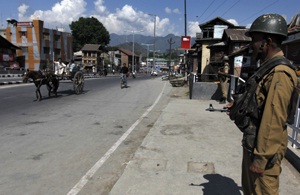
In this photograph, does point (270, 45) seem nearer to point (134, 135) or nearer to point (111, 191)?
point (111, 191)

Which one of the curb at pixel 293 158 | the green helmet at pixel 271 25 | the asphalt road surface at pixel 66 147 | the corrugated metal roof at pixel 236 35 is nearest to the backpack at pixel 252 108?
the green helmet at pixel 271 25

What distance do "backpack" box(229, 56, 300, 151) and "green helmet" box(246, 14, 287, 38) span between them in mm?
Answer: 224

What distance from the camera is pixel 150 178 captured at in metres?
4.57

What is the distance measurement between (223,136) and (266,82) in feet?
16.8

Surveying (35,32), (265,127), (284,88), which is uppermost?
(35,32)

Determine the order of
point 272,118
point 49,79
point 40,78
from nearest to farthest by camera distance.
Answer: point 272,118 < point 40,78 < point 49,79

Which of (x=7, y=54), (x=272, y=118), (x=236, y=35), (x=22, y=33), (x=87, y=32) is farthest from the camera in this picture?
(x=87, y=32)

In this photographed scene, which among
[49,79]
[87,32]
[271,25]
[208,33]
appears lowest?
[49,79]

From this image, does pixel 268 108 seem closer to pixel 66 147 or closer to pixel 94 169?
pixel 94 169

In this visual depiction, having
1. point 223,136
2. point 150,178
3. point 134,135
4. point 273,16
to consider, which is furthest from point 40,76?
point 273,16

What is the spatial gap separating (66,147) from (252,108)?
472 centimetres

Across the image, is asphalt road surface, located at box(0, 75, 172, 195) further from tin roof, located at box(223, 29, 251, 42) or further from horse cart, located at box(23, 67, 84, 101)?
tin roof, located at box(223, 29, 251, 42)

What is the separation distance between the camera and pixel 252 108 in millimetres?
2373

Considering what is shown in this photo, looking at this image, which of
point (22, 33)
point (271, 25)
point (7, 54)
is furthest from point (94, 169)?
point (22, 33)
